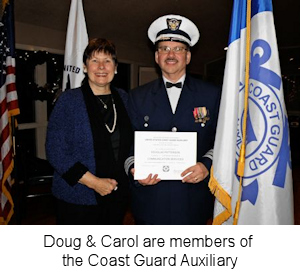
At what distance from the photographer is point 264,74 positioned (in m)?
1.37

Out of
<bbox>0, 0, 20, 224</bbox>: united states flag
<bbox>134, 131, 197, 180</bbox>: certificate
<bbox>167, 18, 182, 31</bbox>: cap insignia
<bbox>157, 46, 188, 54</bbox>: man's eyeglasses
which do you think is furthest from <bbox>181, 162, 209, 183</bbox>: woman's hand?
<bbox>0, 0, 20, 224</bbox>: united states flag

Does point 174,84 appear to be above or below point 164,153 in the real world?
above

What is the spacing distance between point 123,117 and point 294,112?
7766 millimetres

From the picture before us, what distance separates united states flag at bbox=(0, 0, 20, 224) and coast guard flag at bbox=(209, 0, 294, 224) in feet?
6.39

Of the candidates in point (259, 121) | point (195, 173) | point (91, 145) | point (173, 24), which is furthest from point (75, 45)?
point (259, 121)

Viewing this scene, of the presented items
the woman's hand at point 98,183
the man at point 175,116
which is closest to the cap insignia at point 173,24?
the man at point 175,116

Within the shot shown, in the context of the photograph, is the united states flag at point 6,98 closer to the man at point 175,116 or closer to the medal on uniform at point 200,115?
the man at point 175,116

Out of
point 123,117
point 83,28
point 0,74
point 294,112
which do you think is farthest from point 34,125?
point 294,112

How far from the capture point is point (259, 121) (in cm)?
138

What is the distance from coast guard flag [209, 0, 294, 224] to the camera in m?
1.37

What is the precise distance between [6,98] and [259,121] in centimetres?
215

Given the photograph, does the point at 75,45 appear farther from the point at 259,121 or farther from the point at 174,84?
the point at 259,121

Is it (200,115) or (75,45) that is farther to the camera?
(75,45)

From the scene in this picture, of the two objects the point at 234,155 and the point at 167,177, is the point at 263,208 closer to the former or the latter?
the point at 234,155
